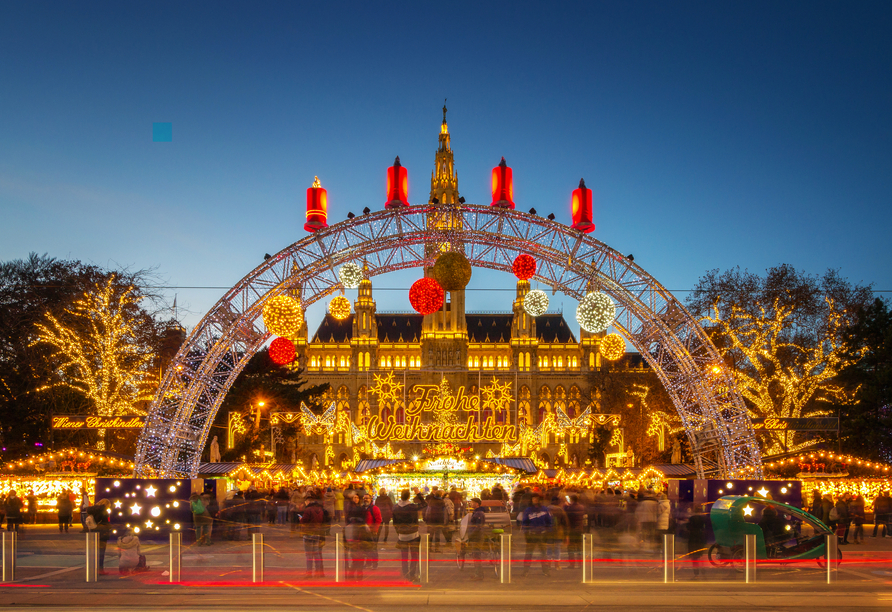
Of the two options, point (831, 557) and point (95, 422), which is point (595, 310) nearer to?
point (831, 557)

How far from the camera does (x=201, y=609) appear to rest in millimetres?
8750

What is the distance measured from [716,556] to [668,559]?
1230mm

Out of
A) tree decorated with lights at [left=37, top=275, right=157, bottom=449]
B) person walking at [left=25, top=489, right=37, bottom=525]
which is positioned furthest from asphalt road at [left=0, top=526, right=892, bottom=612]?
tree decorated with lights at [left=37, top=275, right=157, bottom=449]

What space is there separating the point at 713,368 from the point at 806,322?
1365cm

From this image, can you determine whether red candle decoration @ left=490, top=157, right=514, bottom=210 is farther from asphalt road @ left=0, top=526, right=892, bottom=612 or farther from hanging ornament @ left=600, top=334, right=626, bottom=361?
asphalt road @ left=0, top=526, right=892, bottom=612

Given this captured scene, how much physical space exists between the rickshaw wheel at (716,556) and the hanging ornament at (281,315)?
1057 centimetres

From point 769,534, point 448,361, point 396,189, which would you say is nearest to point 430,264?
point 396,189

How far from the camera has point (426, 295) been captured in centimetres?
1769

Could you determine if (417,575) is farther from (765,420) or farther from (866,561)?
(765,420)

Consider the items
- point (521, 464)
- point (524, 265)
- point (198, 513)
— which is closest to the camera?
point (198, 513)

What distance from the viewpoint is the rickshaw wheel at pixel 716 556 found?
437 inches

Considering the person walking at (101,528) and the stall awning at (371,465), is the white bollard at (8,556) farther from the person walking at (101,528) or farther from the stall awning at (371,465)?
the stall awning at (371,465)

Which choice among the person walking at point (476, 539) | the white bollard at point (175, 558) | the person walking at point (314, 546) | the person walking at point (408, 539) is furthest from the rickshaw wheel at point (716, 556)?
the white bollard at point (175, 558)

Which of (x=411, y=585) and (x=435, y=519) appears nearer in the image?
(x=411, y=585)
